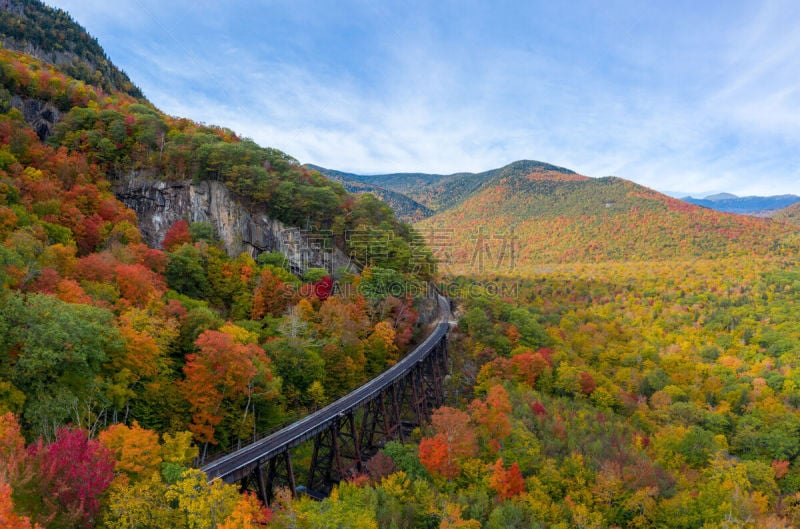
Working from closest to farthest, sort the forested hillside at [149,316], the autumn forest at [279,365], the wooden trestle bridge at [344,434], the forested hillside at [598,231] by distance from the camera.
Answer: the forested hillside at [149,316] → the autumn forest at [279,365] → the wooden trestle bridge at [344,434] → the forested hillside at [598,231]

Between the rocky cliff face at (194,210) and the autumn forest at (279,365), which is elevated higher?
the rocky cliff face at (194,210)

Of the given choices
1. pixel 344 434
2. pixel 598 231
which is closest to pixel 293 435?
pixel 344 434

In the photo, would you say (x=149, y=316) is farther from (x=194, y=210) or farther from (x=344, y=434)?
(x=194, y=210)

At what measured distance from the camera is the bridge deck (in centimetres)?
1902

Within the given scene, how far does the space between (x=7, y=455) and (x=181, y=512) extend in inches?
A: 228

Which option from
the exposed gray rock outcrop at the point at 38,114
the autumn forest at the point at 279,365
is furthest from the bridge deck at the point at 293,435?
the exposed gray rock outcrop at the point at 38,114

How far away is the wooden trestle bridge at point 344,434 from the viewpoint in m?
20.4

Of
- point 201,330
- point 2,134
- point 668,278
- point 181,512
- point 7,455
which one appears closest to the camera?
point 7,455

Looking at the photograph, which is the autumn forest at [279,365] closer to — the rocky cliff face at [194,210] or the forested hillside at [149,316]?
the forested hillside at [149,316]

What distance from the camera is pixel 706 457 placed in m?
40.3

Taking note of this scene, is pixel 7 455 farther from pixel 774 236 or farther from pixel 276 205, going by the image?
pixel 774 236

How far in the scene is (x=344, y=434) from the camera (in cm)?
2727

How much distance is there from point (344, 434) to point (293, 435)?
545 cm

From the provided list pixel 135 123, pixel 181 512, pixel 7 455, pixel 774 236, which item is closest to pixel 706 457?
pixel 181 512
